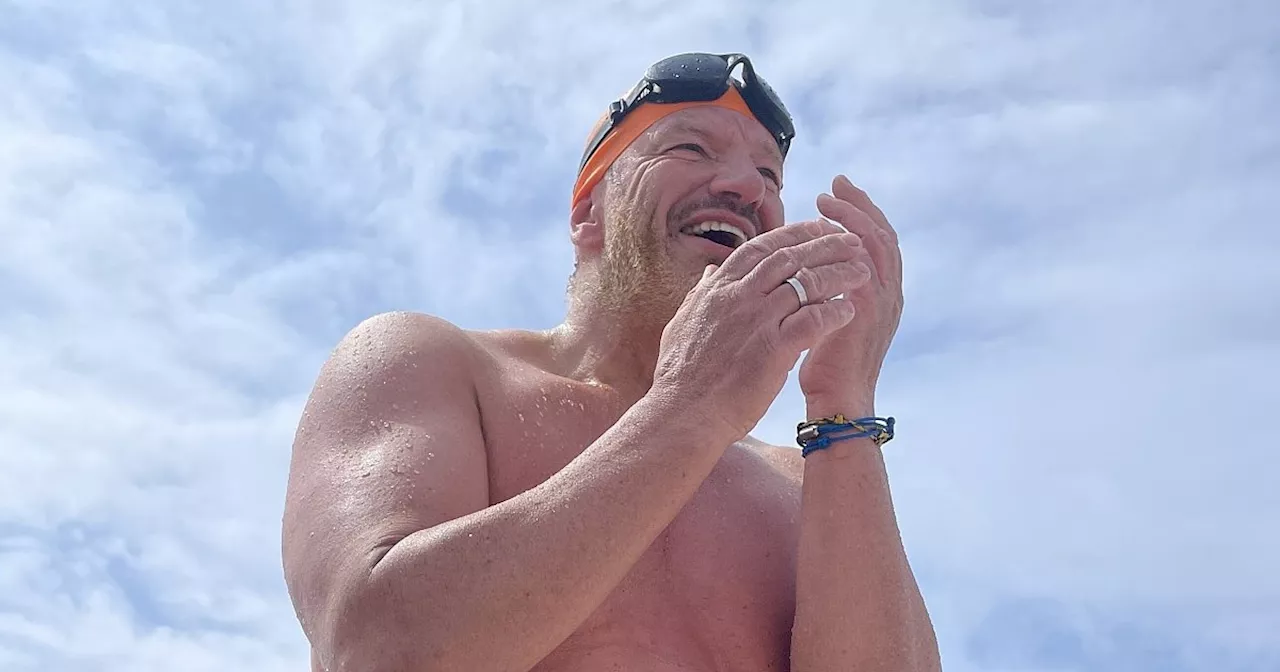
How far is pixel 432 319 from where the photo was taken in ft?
13.0

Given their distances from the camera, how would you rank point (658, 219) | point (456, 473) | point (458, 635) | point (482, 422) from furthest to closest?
point (658, 219)
point (482, 422)
point (456, 473)
point (458, 635)

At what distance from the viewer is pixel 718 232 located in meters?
4.48

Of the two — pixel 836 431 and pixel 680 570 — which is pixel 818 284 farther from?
pixel 680 570

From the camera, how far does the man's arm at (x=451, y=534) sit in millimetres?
2982

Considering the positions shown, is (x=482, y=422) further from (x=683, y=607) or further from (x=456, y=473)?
(x=683, y=607)

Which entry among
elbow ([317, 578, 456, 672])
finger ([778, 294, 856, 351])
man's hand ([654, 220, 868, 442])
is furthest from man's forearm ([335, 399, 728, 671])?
finger ([778, 294, 856, 351])

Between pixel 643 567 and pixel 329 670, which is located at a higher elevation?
pixel 643 567

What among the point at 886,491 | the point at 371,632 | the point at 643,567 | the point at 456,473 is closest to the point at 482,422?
the point at 456,473

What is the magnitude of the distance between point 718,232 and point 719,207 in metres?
0.08

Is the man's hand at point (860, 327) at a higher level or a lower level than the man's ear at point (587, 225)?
lower

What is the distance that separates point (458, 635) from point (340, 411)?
842 mm

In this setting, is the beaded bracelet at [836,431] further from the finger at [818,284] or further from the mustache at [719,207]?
the mustache at [719,207]

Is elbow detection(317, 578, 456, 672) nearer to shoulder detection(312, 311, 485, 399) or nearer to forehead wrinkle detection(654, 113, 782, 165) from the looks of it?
shoulder detection(312, 311, 485, 399)

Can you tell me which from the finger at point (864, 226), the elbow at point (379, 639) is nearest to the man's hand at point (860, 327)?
the finger at point (864, 226)
